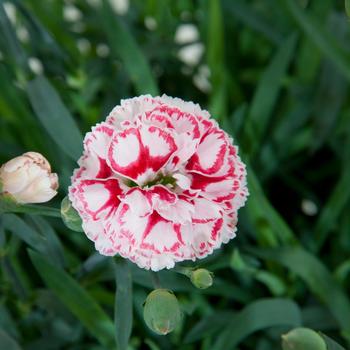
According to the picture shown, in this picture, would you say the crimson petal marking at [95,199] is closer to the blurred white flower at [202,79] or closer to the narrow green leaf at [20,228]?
the narrow green leaf at [20,228]

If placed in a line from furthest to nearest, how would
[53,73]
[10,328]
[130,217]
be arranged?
[53,73] < [10,328] < [130,217]

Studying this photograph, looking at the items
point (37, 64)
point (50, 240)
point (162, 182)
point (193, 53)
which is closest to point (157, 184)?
point (162, 182)

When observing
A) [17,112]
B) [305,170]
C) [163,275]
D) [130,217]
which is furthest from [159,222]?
[305,170]

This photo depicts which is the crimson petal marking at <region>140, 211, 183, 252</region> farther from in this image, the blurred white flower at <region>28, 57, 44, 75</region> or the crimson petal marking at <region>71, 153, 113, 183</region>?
the blurred white flower at <region>28, 57, 44, 75</region>

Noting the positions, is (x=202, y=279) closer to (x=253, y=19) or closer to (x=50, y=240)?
(x=50, y=240)

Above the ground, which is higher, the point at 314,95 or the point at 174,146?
the point at 174,146

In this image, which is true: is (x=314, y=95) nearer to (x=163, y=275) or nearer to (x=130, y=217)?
(x=163, y=275)

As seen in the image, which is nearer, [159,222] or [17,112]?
[159,222]
